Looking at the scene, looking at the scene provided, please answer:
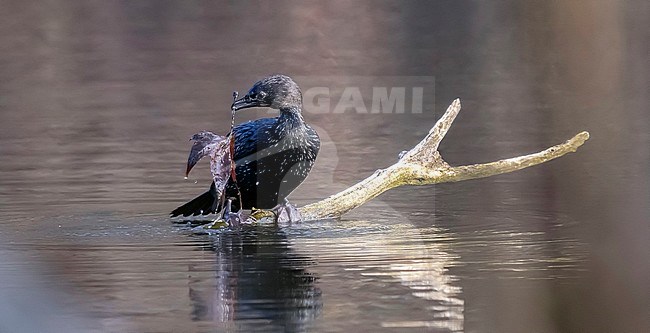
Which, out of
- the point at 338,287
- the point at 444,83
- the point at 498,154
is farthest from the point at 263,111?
the point at 338,287

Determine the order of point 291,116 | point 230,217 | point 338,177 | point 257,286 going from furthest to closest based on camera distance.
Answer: point 338,177 → point 291,116 → point 230,217 → point 257,286

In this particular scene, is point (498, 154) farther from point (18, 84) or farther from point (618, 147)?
point (18, 84)

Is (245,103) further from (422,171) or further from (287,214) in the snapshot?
(422,171)

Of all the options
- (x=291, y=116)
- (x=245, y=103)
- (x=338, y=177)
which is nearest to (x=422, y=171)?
(x=291, y=116)

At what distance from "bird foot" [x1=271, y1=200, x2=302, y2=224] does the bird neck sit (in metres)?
0.43

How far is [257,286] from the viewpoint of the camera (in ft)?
19.4

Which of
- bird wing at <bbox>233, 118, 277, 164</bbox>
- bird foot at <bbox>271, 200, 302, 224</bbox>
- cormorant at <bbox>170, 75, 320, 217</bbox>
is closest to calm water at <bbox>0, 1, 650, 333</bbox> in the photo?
bird foot at <bbox>271, 200, 302, 224</bbox>

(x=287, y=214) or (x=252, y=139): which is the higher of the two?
(x=252, y=139)

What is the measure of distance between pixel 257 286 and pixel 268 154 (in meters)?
1.77

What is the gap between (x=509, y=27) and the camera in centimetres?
1828

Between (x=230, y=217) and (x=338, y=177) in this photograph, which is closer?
(x=230, y=217)

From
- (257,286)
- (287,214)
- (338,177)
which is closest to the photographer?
(257,286)

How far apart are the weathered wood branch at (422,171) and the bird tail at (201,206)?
46cm

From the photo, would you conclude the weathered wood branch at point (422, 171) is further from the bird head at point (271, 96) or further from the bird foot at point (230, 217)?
the bird head at point (271, 96)
